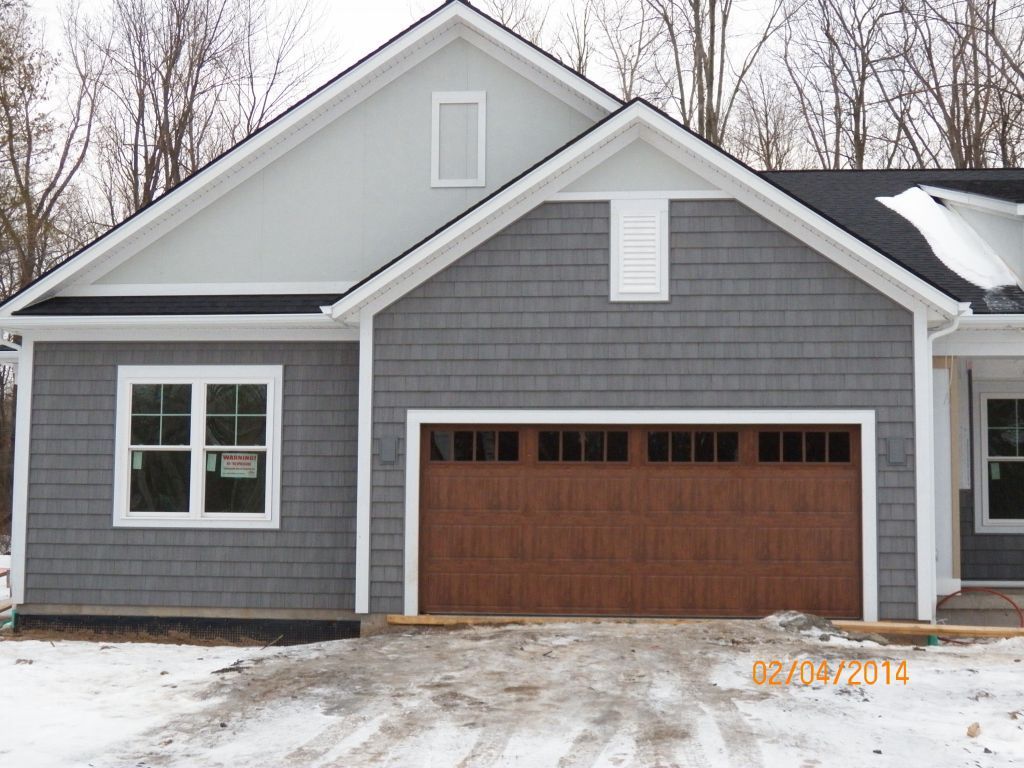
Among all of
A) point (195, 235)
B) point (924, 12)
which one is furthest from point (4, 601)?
point (924, 12)

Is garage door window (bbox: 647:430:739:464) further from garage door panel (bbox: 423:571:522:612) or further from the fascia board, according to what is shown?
the fascia board

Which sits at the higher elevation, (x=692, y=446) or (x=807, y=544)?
(x=692, y=446)

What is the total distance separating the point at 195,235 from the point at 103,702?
5493mm

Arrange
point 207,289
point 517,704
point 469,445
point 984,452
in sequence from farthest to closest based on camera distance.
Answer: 1. point 984,452
2. point 207,289
3. point 469,445
4. point 517,704

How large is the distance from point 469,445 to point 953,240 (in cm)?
609

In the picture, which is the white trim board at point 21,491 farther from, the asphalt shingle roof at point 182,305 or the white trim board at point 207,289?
the white trim board at point 207,289

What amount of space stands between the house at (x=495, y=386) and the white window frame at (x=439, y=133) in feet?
0.14

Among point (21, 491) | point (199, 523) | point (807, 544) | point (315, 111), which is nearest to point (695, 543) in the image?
point (807, 544)

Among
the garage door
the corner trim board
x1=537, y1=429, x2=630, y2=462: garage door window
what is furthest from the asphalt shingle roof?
x1=537, y1=429, x2=630, y2=462: garage door window

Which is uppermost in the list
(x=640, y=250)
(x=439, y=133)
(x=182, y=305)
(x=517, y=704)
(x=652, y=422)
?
(x=439, y=133)

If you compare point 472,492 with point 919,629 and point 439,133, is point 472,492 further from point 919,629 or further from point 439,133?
point 919,629

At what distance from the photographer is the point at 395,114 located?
37.0 feet

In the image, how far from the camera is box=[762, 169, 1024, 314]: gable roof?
33.0 ft

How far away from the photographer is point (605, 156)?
9.57 m
